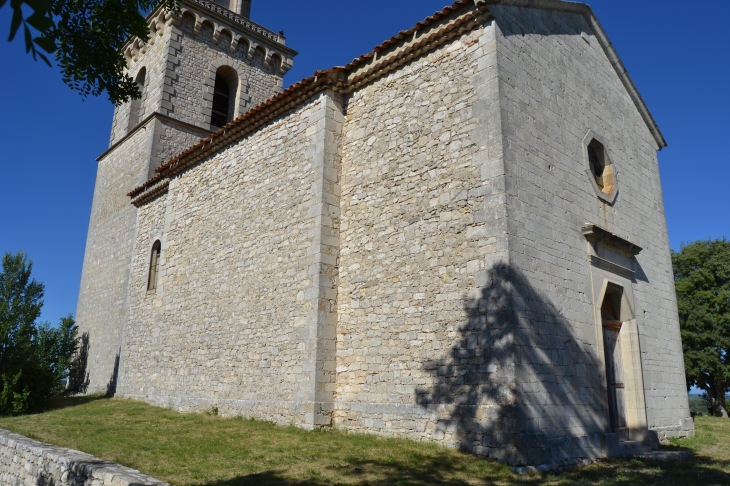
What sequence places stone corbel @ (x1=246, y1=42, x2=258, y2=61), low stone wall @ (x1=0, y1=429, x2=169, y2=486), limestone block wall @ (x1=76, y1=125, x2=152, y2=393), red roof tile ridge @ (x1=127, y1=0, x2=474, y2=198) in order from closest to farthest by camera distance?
1. low stone wall @ (x1=0, y1=429, x2=169, y2=486)
2. red roof tile ridge @ (x1=127, y1=0, x2=474, y2=198)
3. limestone block wall @ (x1=76, y1=125, x2=152, y2=393)
4. stone corbel @ (x1=246, y1=42, x2=258, y2=61)

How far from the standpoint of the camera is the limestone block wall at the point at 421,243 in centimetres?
767

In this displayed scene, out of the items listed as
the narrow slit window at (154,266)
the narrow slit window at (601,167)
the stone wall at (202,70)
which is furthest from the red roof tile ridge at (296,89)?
the stone wall at (202,70)

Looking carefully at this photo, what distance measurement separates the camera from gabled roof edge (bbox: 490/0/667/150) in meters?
9.37

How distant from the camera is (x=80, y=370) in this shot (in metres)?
18.2

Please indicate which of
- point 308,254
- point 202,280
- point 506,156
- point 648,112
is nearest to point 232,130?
point 202,280

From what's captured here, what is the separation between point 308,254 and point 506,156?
12.5 ft

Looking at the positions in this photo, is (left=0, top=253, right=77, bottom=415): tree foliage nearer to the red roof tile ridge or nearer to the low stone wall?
the low stone wall

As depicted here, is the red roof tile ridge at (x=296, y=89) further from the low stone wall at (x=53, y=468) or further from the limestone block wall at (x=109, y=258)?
the low stone wall at (x=53, y=468)

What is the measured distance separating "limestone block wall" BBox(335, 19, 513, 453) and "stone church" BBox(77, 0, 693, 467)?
3 cm

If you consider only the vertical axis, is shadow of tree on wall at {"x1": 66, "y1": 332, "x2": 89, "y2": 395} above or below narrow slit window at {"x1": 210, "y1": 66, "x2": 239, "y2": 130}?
below

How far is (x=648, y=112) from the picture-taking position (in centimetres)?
1256

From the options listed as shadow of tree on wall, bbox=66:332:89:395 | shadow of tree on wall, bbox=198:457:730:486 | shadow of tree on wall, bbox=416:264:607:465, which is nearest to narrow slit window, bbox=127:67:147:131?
shadow of tree on wall, bbox=66:332:89:395

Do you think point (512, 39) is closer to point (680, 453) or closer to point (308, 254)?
point (308, 254)

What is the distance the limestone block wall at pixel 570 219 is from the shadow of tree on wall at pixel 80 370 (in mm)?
15451
